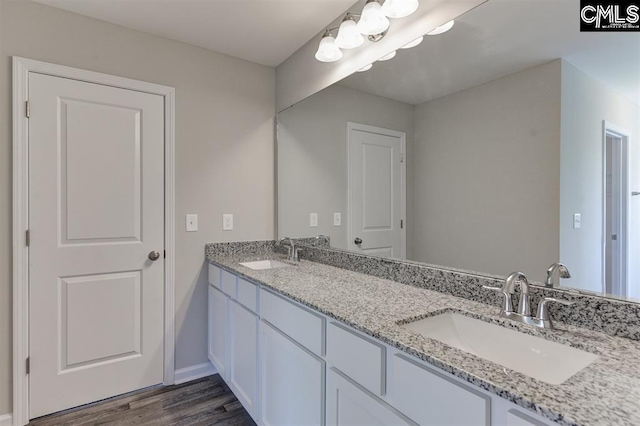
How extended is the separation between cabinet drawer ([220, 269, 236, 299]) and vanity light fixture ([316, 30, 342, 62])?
4.66ft

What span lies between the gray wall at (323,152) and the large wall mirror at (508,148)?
0.06 ft

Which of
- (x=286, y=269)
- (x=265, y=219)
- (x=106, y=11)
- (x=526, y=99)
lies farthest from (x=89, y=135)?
Result: (x=526, y=99)

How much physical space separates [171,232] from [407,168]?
5.28 feet

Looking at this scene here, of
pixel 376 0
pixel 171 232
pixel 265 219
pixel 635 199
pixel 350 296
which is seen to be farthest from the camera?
pixel 265 219

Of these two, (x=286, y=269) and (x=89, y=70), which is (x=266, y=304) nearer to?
(x=286, y=269)

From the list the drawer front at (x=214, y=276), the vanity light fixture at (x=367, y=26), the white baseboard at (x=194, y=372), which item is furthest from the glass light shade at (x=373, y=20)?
the white baseboard at (x=194, y=372)

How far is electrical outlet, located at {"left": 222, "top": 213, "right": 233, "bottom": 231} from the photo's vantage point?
2.44m

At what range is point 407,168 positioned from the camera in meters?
1.67

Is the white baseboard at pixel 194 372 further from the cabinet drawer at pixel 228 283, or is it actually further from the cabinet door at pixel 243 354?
the cabinet drawer at pixel 228 283

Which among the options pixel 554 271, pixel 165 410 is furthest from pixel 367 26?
pixel 165 410

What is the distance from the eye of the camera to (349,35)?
174cm

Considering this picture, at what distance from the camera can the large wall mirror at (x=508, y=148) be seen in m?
1.01

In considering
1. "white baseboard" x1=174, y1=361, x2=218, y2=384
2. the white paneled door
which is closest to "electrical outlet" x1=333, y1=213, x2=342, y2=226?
the white paneled door

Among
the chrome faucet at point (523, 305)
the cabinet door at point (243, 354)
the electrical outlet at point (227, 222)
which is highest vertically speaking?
the electrical outlet at point (227, 222)
